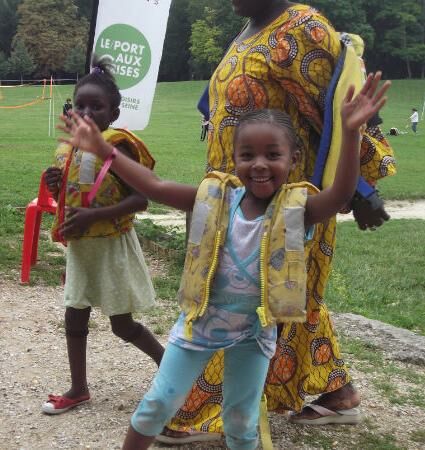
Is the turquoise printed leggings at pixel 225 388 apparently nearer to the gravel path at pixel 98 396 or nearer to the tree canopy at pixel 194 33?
the gravel path at pixel 98 396

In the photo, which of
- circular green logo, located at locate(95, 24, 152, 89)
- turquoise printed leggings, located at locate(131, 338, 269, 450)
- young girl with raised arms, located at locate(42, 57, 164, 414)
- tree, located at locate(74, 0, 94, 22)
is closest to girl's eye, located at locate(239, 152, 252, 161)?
turquoise printed leggings, located at locate(131, 338, 269, 450)

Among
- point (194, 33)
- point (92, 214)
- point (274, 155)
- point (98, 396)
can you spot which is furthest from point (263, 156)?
point (194, 33)

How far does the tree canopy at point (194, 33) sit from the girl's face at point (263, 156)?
59.1 meters

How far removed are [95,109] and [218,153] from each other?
0.61 m

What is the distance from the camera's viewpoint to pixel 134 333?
3381mm

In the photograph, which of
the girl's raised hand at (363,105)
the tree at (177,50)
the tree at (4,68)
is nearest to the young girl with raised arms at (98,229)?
the girl's raised hand at (363,105)

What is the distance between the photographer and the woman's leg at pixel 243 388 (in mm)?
2393

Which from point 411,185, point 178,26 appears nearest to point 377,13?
point 178,26

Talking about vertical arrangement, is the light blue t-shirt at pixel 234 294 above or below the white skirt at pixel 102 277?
above

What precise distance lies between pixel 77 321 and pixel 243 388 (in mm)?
1170

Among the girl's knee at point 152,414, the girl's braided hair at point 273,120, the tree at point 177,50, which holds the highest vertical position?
the tree at point 177,50

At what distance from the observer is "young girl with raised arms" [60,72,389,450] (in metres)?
2.22

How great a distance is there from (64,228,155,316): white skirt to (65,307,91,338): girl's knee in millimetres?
86

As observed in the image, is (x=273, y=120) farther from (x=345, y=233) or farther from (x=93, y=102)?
(x=345, y=233)
